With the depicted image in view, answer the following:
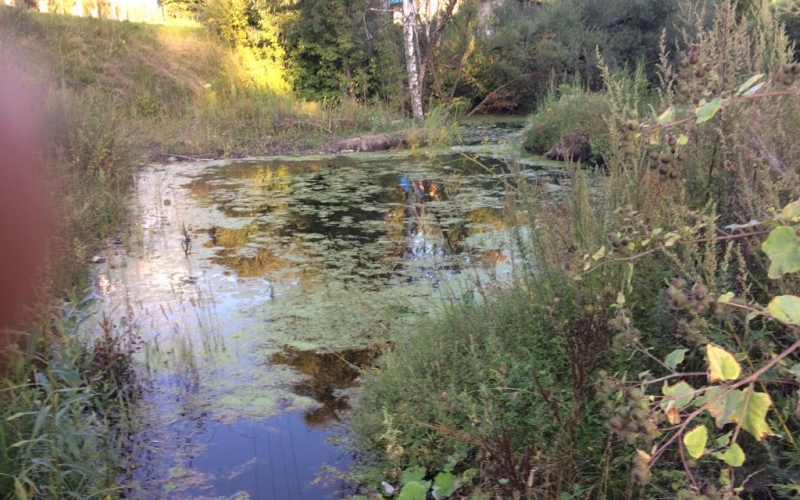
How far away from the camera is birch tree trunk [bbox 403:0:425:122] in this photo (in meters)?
12.1

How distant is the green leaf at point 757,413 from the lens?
1102 millimetres

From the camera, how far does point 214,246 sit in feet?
16.6

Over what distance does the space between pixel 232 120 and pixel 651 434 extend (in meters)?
11.3

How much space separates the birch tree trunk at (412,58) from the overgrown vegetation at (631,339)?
32.3ft

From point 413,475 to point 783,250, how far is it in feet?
5.08

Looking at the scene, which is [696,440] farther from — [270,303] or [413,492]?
[270,303]

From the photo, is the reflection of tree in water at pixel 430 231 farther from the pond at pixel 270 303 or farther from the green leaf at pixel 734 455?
the green leaf at pixel 734 455

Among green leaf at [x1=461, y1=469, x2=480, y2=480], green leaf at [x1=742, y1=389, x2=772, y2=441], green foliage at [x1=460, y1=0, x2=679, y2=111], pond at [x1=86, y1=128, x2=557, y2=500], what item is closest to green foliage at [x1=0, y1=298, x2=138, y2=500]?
pond at [x1=86, y1=128, x2=557, y2=500]

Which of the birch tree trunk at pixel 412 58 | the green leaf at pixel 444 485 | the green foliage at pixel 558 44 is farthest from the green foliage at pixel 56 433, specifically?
the green foliage at pixel 558 44

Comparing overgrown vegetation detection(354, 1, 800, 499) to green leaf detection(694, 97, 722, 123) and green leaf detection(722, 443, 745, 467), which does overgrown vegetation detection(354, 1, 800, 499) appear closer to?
green leaf detection(694, 97, 722, 123)

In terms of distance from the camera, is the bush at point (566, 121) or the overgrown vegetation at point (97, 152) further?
the bush at point (566, 121)

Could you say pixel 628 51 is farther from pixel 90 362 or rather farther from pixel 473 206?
pixel 90 362

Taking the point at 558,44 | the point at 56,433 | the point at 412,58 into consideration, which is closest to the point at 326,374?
the point at 56,433

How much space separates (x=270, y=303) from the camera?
3891mm
